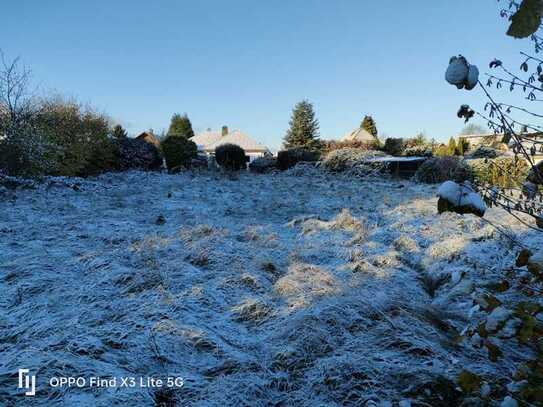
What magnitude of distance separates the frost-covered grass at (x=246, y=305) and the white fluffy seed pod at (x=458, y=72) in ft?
2.96

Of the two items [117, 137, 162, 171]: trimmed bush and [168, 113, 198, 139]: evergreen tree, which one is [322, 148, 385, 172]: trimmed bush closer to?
[117, 137, 162, 171]: trimmed bush

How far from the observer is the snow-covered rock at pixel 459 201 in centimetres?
132

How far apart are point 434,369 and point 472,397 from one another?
237mm

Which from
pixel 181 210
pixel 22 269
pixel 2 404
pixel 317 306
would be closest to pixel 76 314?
pixel 2 404

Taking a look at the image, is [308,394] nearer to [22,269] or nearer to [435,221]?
[22,269]

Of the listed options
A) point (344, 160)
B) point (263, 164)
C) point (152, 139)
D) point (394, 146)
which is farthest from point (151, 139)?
point (394, 146)

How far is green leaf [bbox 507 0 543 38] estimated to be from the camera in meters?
0.75

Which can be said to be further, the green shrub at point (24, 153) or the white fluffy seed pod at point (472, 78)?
the green shrub at point (24, 153)

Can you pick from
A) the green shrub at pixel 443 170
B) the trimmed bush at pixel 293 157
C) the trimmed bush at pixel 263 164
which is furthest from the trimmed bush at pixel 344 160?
the trimmed bush at pixel 263 164

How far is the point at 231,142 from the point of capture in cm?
3806

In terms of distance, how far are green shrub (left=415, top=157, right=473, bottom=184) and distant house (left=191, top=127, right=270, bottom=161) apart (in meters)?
26.2

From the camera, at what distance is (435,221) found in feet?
18.7

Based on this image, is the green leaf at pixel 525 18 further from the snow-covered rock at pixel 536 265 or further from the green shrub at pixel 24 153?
the green shrub at pixel 24 153

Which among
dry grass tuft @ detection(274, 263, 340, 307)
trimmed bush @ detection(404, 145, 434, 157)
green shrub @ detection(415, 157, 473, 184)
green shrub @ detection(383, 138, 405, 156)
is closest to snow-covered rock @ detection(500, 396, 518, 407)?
dry grass tuft @ detection(274, 263, 340, 307)
